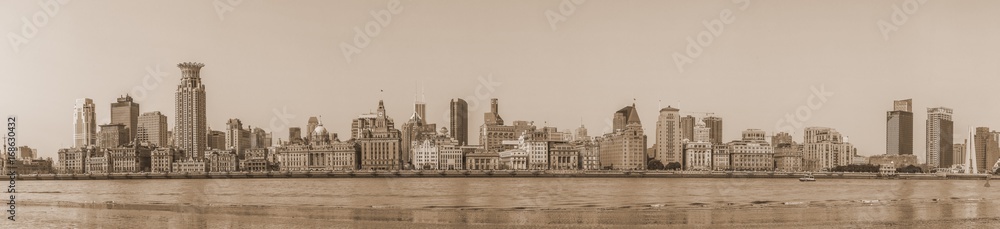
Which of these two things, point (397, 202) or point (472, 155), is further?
point (472, 155)

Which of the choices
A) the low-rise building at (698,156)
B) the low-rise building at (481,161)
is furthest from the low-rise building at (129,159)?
the low-rise building at (698,156)

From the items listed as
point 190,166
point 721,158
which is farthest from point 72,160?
point 721,158

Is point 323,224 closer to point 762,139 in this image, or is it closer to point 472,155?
point 472,155

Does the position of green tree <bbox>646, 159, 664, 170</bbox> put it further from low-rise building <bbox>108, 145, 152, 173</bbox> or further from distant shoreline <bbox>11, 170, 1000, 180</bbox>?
low-rise building <bbox>108, 145, 152, 173</bbox>

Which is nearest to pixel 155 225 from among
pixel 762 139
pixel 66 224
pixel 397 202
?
pixel 66 224

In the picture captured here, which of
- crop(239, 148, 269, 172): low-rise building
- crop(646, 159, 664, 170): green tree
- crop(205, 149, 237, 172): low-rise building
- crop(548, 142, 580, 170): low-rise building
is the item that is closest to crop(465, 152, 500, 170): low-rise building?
crop(548, 142, 580, 170): low-rise building

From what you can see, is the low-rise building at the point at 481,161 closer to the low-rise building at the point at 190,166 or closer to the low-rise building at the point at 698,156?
the low-rise building at the point at 698,156
